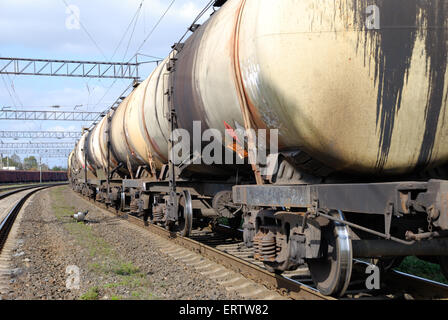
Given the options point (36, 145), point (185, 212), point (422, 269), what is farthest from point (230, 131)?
point (36, 145)

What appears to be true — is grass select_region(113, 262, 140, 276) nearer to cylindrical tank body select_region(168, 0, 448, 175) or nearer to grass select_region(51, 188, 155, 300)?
grass select_region(51, 188, 155, 300)

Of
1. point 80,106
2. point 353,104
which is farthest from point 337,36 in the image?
point 80,106

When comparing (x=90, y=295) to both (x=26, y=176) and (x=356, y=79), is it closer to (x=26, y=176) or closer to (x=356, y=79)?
(x=356, y=79)

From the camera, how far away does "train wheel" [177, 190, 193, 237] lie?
8172mm

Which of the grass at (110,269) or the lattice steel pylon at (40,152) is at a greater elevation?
the lattice steel pylon at (40,152)

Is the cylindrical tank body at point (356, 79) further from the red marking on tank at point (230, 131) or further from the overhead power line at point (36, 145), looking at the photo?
the overhead power line at point (36, 145)

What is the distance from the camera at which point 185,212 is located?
26.9 feet

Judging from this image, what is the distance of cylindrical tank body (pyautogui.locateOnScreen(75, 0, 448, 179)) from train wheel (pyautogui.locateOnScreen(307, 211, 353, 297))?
0.61 metres

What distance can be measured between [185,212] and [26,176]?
248ft

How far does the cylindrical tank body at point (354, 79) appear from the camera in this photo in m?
3.48

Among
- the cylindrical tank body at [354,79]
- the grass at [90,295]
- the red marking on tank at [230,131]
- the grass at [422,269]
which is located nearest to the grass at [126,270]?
the grass at [90,295]

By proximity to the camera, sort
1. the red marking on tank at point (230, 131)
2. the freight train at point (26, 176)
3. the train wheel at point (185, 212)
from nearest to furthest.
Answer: the red marking on tank at point (230, 131) → the train wheel at point (185, 212) → the freight train at point (26, 176)

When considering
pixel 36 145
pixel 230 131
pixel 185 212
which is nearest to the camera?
pixel 230 131

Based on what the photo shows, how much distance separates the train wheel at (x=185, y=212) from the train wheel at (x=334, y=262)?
12.7 ft
